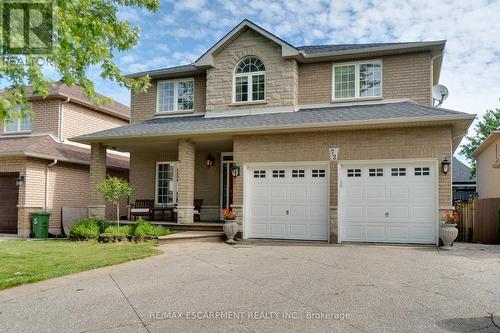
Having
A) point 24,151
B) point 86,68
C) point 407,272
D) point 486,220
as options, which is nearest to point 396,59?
point 486,220

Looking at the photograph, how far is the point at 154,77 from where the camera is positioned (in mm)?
17219

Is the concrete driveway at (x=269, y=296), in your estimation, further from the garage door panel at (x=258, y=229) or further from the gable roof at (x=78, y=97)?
the gable roof at (x=78, y=97)

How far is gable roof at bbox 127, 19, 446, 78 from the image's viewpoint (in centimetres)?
1405

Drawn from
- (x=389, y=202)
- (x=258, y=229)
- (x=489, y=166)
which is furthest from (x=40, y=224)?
(x=489, y=166)

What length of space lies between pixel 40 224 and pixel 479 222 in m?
15.3

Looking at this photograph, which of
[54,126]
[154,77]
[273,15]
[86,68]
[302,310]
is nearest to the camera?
[302,310]

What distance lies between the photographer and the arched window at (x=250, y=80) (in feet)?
50.4

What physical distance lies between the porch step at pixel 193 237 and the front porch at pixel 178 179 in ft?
2.09

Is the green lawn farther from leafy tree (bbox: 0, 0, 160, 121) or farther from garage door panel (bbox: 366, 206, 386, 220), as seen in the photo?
garage door panel (bbox: 366, 206, 386, 220)

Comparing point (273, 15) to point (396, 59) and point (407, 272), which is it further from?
point (407, 272)

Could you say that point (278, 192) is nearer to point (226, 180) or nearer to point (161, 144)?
point (226, 180)

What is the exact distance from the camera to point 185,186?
14125mm

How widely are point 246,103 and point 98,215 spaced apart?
21.9 feet

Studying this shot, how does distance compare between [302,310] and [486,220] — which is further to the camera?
[486,220]
